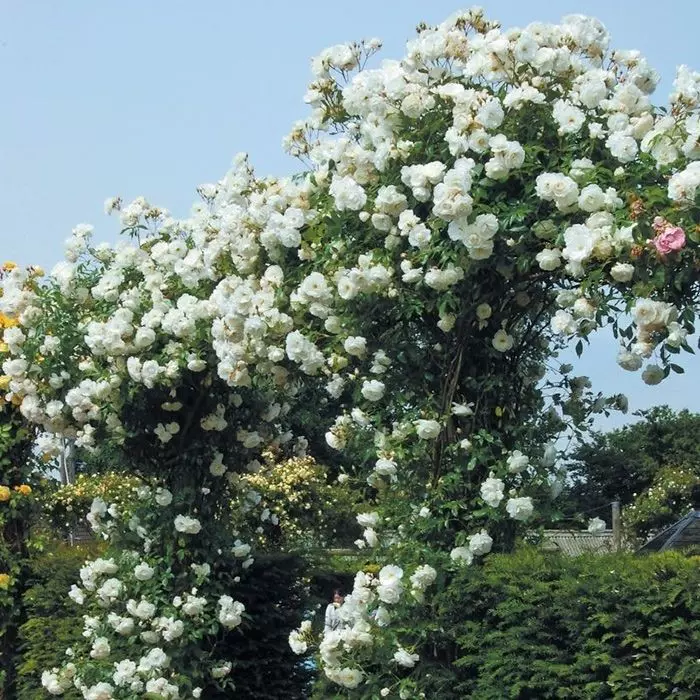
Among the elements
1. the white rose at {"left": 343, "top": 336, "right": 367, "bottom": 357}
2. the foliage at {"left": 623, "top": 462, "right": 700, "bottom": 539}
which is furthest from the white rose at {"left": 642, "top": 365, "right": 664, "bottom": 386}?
the foliage at {"left": 623, "top": 462, "right": 700, "bottom": 539}

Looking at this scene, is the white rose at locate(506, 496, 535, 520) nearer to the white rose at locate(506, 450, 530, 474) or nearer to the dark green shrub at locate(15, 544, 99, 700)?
the white rose at locate(506, 450, 530, 474)

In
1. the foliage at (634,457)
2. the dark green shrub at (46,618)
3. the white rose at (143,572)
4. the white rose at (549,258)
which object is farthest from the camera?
the foliage at (634,457)

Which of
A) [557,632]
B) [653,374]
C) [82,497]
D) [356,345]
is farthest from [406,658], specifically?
[82,497]

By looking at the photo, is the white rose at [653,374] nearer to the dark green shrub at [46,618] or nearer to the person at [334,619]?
the person at [334,619]

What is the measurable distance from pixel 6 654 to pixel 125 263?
319cm

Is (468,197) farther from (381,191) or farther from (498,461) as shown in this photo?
(498,461)

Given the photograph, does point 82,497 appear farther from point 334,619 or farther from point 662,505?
point 662,505

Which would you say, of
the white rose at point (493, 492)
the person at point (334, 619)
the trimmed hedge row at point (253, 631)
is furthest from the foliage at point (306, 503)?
the white rose at point (493, 492)

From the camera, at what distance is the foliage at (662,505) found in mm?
30031

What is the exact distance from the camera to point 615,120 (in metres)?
4.67

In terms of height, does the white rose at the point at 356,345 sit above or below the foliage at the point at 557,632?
above

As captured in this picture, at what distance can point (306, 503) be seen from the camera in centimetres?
1762

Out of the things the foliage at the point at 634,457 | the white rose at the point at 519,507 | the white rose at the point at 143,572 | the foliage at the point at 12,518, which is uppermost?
the foliage at the point at 634,457

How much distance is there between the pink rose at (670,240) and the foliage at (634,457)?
1267 inches
